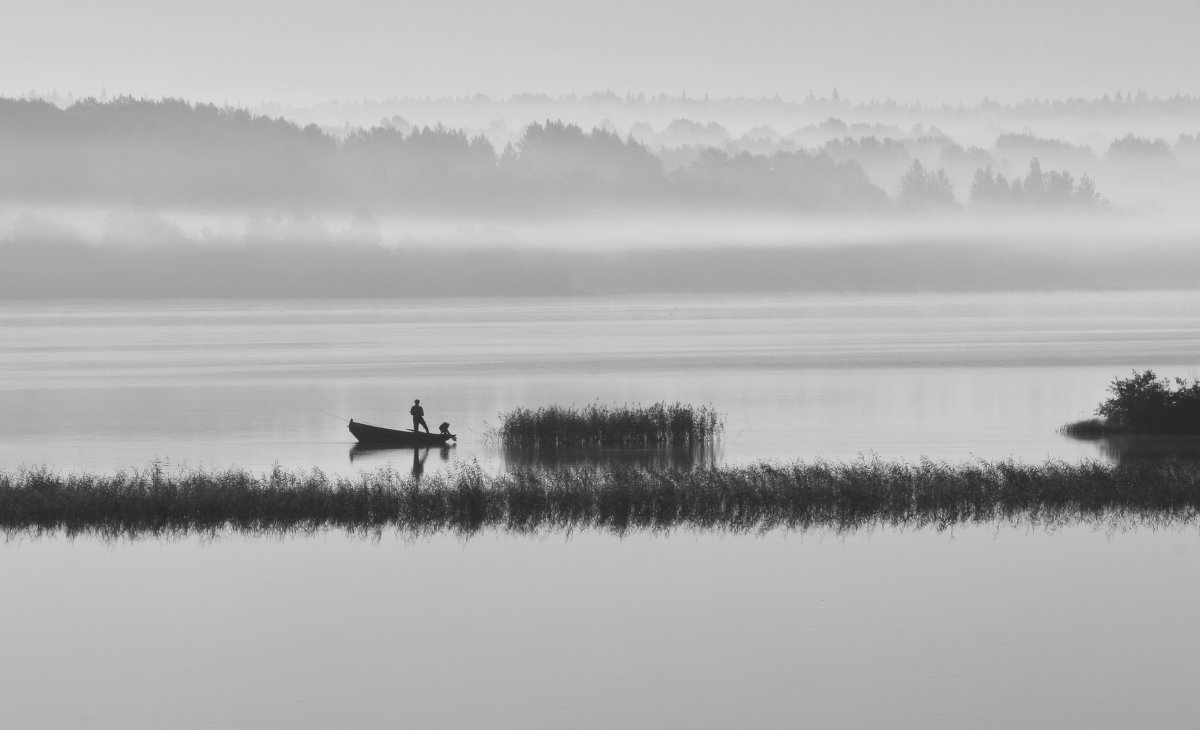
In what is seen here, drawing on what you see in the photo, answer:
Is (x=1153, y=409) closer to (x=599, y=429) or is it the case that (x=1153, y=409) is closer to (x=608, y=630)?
(x=599, y=429)

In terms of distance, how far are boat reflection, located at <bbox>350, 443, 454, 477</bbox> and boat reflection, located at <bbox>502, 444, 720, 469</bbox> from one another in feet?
8.77

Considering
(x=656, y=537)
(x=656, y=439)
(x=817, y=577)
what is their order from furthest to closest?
(x=656, y=439)
(x=656, y=537)
(x=817, y=577)

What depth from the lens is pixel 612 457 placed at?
157 feet

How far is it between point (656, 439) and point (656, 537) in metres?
20.2

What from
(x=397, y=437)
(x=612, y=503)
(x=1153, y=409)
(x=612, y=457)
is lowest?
(x=612, y=503)

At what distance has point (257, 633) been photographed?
77.5ft

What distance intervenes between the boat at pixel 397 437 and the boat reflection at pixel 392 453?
27cm

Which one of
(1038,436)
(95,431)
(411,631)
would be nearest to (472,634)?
(411,631)

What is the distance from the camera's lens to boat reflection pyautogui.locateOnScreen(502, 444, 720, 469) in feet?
151

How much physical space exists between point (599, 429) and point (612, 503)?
17152 mm

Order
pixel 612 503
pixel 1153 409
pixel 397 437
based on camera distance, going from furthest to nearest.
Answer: pixel 397 437 < pixel 1153 409 < pixel 612 503

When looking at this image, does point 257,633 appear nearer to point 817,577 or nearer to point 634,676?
point 634,676

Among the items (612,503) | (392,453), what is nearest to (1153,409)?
(392,453)

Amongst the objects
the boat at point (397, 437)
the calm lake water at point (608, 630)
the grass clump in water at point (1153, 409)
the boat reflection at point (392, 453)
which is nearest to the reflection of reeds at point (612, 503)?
the calm lake water at point (608, 630)
